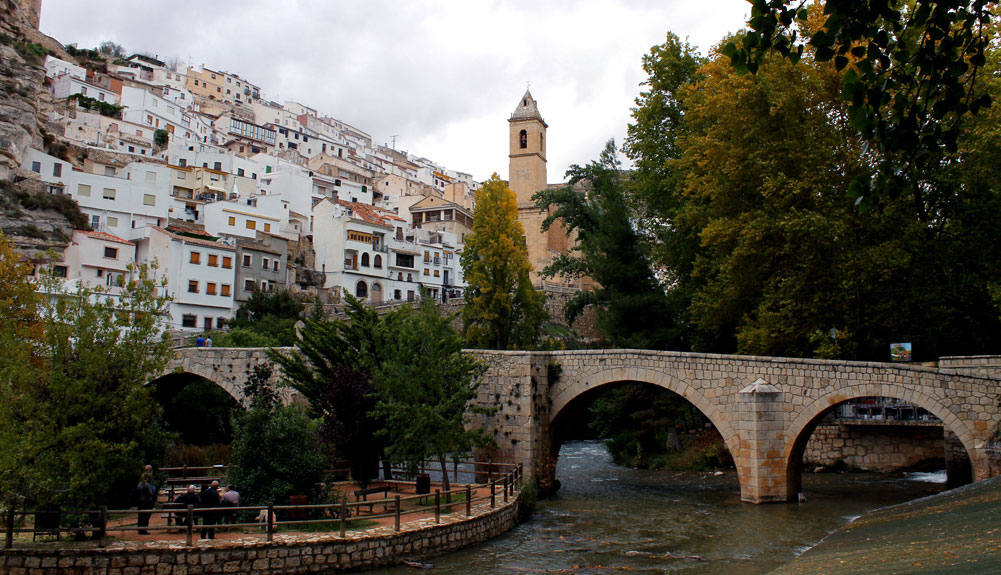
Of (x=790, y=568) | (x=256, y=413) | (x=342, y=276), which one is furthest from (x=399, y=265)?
(x=790, y=568)

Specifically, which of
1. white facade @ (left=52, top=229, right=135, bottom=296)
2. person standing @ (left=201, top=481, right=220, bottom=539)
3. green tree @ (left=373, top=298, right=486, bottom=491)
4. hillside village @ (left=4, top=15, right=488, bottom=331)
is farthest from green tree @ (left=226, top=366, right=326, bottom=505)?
white facade @ (left=52, top=229, right=135, bottom=296)

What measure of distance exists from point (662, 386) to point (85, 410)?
11846 millimetres

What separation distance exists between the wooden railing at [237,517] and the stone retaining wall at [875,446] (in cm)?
1205

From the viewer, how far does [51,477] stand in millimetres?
10852

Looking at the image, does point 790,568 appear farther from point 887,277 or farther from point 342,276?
point 342,276

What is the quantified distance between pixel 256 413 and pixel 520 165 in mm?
48345

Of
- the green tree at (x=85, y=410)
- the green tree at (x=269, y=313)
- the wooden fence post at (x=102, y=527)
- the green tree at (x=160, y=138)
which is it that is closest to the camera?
the wooden fence post at (x=102, y=527)

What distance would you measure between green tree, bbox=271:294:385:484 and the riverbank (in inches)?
339

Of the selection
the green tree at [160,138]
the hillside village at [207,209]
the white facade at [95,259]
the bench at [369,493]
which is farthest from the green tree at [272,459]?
the green tree at [160,138]

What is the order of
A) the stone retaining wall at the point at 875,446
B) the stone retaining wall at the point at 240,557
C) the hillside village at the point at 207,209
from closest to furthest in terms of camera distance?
1. the stone retaining wall at the point at 240,557
2. the stone retaining wall at the point at 875,446
3. the hillside village at the point at 207,209

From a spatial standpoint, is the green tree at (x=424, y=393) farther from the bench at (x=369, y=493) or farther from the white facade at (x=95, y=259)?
the white facade at (x=95, y=259)

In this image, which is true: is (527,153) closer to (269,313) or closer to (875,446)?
(269,313)

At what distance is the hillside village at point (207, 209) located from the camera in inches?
1476

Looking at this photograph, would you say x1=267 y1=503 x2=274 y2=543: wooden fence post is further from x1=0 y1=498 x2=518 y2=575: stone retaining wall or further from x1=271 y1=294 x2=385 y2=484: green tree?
x1=271 y1=294 x2=385 y2=484: green tree
